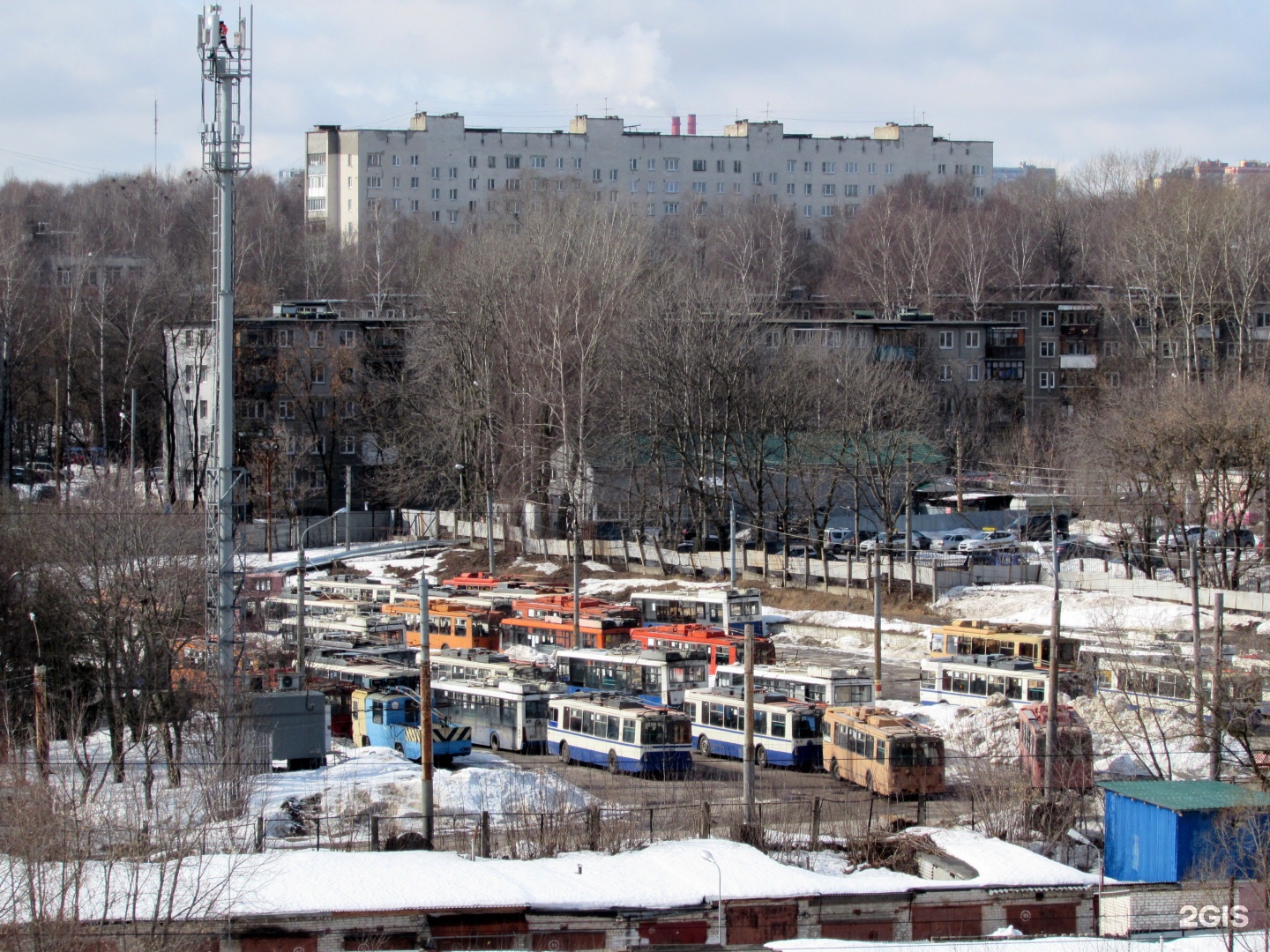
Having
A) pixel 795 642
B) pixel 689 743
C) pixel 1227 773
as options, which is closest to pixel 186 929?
pixel 689 743

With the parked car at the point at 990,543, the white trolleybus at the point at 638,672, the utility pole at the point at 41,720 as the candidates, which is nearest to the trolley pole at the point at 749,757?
the white trolleybus at the point at 638,672

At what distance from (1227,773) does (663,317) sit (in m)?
32.6

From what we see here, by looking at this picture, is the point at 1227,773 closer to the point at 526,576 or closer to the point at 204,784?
the point at 204,784

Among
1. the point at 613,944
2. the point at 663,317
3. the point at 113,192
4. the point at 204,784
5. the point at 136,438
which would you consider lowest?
the point at 613,944

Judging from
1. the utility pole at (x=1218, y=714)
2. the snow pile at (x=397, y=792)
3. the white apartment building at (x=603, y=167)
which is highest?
the white apartment building at (x=603, y=167)

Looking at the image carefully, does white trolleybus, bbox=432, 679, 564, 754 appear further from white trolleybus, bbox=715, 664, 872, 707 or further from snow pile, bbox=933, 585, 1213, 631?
snow pile, bbox=933, 585, 1213, 631

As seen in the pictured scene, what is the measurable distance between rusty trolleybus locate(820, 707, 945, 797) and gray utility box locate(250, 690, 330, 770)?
29.3 ft

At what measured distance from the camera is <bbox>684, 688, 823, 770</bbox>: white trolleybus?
2527cm

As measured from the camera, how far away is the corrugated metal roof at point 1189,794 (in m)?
17.3

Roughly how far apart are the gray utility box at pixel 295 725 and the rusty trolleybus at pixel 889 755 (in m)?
8.94

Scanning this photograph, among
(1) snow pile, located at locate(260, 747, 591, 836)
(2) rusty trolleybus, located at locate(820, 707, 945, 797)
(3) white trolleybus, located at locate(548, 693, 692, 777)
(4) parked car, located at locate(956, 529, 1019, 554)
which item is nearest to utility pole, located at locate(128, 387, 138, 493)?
(1) snow pile, located at locate(260, 747, 591, 836)

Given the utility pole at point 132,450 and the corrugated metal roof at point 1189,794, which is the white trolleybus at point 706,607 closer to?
the utility pole at point 132,450

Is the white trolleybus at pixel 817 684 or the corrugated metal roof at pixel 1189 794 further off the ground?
the corrugated metal roof at pixel 1189 794

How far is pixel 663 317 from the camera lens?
51.8m
